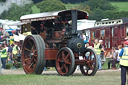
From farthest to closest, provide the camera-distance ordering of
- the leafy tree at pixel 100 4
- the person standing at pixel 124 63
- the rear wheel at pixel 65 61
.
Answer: the leafy tree at pixel 100 4
the rear wheel at pixel 65 61
the person standing at pixel 124 63

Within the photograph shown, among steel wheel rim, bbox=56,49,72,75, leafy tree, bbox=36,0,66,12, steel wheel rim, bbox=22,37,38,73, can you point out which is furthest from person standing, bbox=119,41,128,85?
leafy tree, bbox=36,0,66,12

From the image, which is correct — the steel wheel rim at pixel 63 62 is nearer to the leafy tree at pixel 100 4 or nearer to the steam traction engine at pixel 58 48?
the steam traction engine at pixel 58 48

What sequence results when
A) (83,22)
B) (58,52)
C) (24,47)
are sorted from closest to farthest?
(58,52) < (24,47) < (83,22)

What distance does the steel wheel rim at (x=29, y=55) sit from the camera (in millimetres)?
16531

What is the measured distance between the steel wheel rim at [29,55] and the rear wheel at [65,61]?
952mm

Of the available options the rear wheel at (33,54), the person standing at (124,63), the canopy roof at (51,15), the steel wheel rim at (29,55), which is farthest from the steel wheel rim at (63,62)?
the person standing at (124,63)

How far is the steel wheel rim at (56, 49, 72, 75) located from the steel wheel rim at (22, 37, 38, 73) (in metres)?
0.94

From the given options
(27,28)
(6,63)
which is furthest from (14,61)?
(27,28)

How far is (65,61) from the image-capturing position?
15.8 metres

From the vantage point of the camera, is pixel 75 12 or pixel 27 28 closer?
pixel 75 12

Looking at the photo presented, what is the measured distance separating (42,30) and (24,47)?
1.04 m

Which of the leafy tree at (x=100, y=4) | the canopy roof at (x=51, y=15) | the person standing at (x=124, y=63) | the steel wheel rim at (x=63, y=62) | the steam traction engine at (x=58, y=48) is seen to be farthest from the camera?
the leafy tree at (x=100, y=4)

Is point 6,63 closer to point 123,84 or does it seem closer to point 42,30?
point 42,30

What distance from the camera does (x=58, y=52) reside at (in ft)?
52.3
